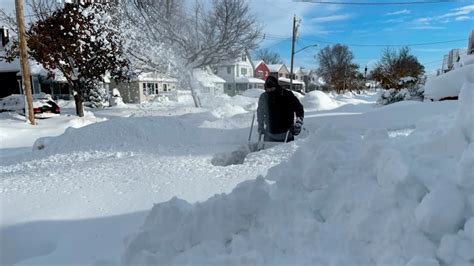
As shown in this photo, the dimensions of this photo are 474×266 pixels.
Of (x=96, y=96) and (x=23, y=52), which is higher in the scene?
(x=23, y=52)

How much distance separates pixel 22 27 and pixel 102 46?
5.57 meters

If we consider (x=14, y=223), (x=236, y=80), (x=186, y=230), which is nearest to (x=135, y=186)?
(x=14, y=223)

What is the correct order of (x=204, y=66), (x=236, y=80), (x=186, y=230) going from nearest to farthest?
(x=186, y=230) < (x=204, y=66) < (x=236, y=80)

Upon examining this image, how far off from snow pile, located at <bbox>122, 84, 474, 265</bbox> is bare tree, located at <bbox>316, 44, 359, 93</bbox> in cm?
4917

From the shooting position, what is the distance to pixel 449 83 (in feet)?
30.1

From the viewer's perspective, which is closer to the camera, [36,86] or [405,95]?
[405,95]

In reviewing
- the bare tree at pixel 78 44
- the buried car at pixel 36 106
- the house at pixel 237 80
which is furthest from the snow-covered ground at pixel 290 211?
the house at pixel 237 80

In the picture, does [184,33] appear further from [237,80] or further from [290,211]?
[237,80]

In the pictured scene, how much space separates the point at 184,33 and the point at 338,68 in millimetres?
43719

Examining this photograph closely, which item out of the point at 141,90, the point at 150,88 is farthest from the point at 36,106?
the point at 150,88

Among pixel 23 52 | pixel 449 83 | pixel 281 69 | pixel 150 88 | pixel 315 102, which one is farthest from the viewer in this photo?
pixel 281 69

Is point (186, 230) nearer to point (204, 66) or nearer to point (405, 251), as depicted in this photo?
point (405, 251)

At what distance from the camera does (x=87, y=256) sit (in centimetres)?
285

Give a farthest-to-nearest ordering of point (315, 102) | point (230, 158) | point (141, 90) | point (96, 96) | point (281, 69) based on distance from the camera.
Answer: point (281, 69) → point (141, 90) → point (96, 96) → point (315, 102) → point (230, 158)
